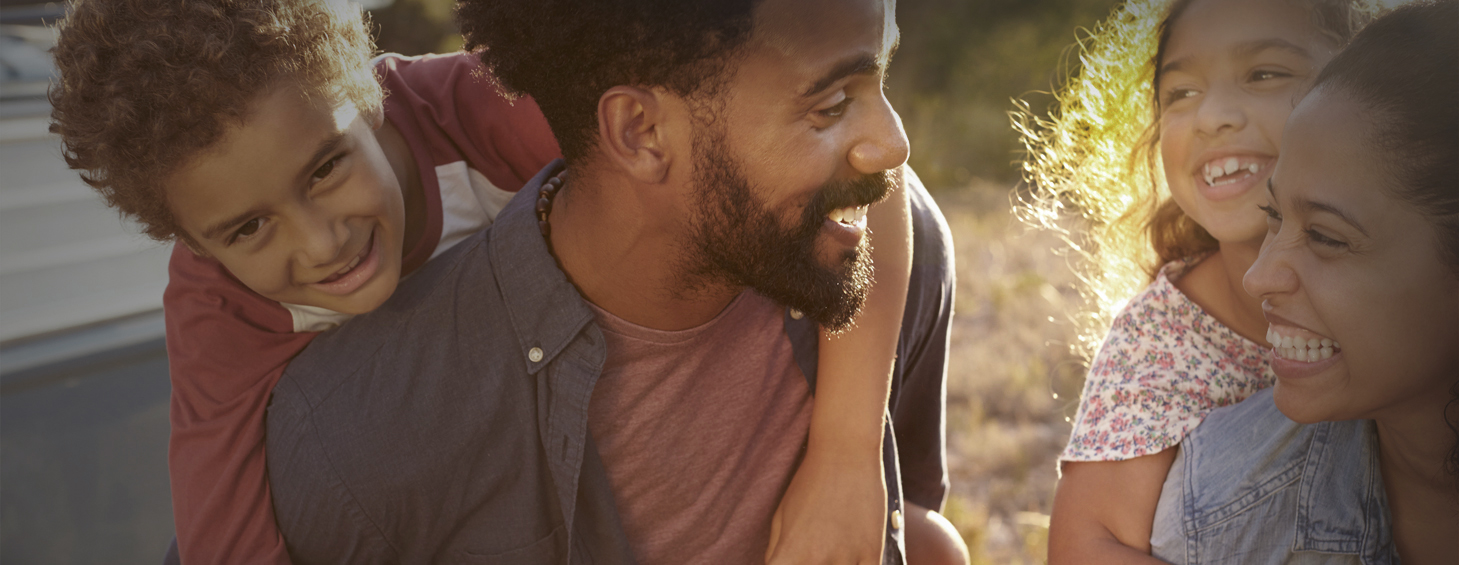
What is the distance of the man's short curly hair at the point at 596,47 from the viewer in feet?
5.31

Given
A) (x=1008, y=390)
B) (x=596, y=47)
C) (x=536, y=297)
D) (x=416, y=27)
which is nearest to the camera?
(x=596, y=47)

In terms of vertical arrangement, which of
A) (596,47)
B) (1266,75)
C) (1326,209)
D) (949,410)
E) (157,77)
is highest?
(1266,75)

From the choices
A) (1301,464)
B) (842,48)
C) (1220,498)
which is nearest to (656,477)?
(842,48)

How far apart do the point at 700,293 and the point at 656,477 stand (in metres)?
0.38

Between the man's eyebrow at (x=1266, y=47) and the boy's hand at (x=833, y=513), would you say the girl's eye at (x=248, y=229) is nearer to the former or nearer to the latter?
the boy's hand at (x=833, y=513)

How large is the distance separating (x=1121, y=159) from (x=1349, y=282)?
1.09 m

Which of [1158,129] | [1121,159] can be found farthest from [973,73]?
[1158,129]

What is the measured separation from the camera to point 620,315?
1.88 metres

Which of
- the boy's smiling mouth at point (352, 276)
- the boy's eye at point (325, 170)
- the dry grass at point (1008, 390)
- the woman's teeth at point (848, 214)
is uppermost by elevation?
the woman's teeth at point (848, 214)

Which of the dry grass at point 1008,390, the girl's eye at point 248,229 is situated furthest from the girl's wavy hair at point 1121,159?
the girl's eye at point 248,229

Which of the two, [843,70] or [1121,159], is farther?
[1121,159]

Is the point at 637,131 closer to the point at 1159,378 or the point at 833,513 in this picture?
the point at 833,513

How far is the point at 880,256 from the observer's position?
78.6 inches

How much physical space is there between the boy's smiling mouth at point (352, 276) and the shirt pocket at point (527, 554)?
0.53m
